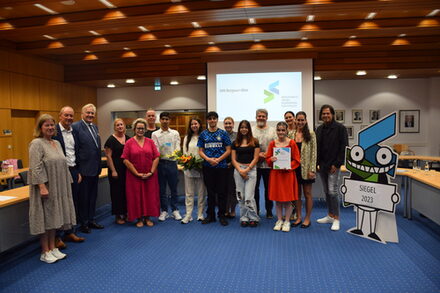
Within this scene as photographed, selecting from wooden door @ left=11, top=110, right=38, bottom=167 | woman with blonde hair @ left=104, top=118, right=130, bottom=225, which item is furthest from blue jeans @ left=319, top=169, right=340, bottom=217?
wooden door @ left=11, top=110, right=38, bottom=167

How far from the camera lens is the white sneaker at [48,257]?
317cm

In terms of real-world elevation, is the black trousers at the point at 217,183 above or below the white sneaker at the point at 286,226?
above

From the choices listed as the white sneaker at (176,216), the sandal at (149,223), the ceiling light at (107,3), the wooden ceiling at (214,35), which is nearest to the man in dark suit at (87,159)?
the sandal at (149,223)

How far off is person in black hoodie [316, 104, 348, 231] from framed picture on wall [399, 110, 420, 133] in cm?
692

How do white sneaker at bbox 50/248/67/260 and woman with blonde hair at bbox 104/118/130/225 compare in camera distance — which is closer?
white sneaker at bbox 50/248/67/260

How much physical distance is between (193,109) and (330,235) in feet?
23.3

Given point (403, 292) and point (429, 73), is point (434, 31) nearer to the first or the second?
point (429, 73)

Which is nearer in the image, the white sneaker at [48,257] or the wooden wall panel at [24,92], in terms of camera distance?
the white sneaker at [48,257]

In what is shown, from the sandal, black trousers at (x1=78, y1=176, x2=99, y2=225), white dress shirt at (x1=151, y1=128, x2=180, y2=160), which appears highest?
white dress shirt at (x1=151, y1=128, x2=180, y2=160)

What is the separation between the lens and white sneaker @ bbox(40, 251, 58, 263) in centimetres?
317

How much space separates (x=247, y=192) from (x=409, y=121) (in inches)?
311

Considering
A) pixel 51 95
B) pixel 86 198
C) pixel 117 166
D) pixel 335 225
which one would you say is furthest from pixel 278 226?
pixel 51 95

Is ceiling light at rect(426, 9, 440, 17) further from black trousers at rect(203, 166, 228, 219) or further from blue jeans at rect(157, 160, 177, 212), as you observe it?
blue jeans at rect(157, 160, 177, 212)

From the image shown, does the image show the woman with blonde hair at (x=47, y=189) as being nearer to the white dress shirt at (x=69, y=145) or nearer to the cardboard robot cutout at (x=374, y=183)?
the white dress shirt at (x=69, y=145)
